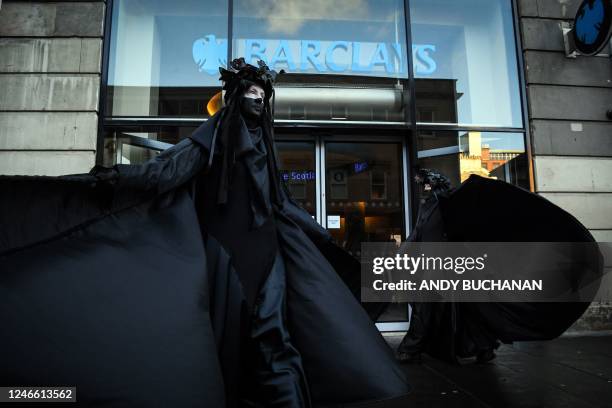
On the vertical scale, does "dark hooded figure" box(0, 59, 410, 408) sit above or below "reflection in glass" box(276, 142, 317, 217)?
below

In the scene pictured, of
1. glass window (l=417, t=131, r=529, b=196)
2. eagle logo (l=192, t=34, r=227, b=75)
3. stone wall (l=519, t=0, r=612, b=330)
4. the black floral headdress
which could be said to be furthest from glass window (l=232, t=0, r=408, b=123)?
the black floral headdress

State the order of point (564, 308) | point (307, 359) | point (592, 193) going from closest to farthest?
point (307, 359) < point (564, 308) < point (592, 193)

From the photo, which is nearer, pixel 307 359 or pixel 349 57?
pixel 307 359

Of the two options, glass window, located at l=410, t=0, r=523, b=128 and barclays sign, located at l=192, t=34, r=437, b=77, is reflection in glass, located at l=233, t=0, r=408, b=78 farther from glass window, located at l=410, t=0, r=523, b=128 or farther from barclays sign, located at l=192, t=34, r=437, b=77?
glass window, located at l=410, t=0, r=523, b=128

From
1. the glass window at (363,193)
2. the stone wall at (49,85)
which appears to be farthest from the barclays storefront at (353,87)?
the stone wall at (49,85)

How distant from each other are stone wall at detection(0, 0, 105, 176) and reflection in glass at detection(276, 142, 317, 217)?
2.69 m

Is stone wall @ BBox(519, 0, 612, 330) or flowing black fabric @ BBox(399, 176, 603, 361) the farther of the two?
stone wall @ BBox(519, 0, 612, 330)

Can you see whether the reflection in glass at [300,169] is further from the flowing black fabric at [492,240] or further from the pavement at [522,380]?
the pavement at [522,380]

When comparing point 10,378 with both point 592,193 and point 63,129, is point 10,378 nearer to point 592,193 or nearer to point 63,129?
point 63,129

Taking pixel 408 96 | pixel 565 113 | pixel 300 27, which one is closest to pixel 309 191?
pixel 408 96

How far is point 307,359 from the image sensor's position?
7.28 feet

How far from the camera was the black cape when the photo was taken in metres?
1.71

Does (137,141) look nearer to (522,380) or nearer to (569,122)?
(522,380)

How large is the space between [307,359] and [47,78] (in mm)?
5664
